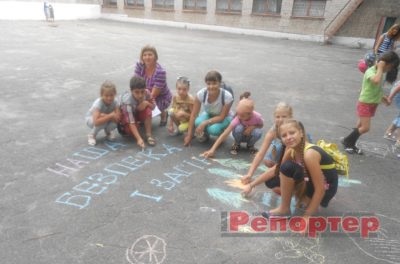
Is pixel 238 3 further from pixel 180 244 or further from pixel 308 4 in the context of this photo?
pixel 180 244

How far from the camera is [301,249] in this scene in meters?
2.54

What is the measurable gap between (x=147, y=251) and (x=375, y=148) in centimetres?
353

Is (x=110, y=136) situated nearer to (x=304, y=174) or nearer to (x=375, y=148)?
(x=304, y=174)

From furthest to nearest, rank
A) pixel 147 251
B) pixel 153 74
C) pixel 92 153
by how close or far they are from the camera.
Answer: pixel 153 74, pixel 92 153, pixel 147 251

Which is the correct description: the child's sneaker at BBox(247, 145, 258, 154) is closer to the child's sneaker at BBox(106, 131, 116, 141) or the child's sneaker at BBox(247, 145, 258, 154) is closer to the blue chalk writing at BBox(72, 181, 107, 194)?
the child's sneaker at BBox(106, 131, 116, 141)

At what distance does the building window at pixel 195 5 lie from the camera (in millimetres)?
21891

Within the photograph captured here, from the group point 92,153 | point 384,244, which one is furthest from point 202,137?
point 384,244

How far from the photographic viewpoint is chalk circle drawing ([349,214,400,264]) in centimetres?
251

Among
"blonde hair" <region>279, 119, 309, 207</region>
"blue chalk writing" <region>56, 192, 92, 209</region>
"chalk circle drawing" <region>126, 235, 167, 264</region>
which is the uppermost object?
"blonde hair" <region>279, 119, 309, 207</region>

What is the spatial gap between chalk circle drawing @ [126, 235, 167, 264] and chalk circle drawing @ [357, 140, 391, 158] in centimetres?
318

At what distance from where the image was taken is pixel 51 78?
728cm

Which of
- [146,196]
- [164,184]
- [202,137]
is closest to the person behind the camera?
[146,196]

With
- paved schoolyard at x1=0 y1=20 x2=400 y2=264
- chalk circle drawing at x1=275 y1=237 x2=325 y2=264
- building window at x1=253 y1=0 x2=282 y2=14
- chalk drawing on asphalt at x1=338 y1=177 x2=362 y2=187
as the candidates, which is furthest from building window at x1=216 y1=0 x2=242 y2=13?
chalk circle drawing at x1=275 y1=237 x2=325 y2=264

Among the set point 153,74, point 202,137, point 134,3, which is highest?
point 134,3
